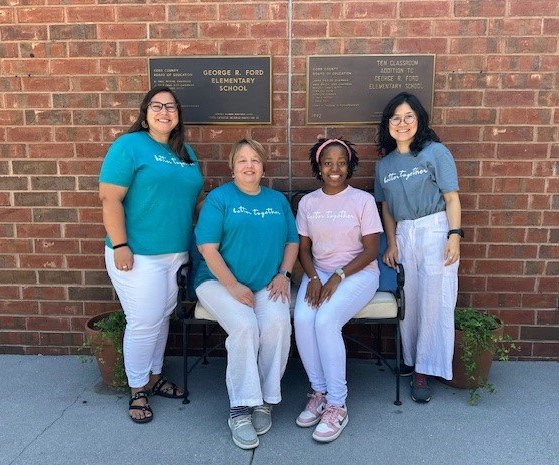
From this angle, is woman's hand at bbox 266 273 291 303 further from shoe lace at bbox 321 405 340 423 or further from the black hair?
the black hair

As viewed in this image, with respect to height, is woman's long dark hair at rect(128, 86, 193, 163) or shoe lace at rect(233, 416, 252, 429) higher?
woman's long dark hair at rect(128, 86, 193, 163)

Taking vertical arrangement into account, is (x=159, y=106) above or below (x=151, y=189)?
above

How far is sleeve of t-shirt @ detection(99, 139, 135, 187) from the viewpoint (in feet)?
9.45

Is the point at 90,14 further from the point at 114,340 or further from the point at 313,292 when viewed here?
the point at 313,292

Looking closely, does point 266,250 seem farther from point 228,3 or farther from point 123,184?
point 228,3

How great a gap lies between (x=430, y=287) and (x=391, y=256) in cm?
31

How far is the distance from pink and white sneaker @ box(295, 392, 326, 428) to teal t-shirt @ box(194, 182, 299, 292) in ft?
2.35

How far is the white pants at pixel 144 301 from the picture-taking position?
3.01 meters

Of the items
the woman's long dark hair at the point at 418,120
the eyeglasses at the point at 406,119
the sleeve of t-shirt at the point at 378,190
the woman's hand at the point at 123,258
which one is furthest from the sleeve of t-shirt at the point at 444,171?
the woman's hand at the point at 123,258

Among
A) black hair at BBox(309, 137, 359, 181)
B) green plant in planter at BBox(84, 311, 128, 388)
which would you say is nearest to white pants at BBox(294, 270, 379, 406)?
black hair at BBox(309, 137, 359, 181)

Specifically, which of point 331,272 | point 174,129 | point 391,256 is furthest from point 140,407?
point 391,256

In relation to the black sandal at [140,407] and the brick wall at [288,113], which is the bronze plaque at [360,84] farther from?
the black sandal at [140,407]

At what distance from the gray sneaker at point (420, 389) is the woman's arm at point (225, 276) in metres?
1.16

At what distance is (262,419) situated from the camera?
9.51 ft
